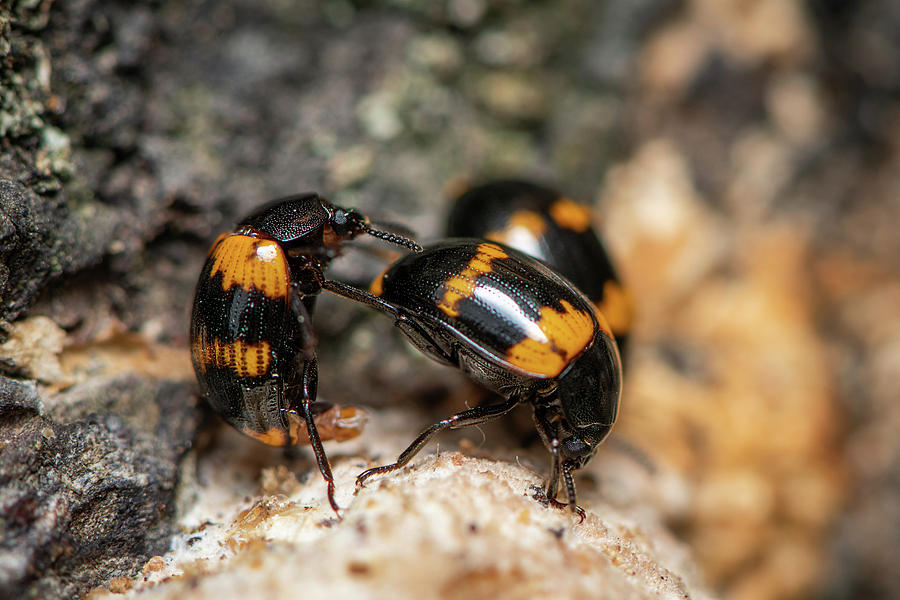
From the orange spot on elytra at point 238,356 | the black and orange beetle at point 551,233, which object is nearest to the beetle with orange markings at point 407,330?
the orange spot on elytra at point 238,356

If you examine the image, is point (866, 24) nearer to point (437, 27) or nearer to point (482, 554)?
point (437, 27)

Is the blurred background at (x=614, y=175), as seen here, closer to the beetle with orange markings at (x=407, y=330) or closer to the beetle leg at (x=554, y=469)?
the beetle with orange markings at (x=407, y=330)

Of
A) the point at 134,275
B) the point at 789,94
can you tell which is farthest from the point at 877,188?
the point at 134,275

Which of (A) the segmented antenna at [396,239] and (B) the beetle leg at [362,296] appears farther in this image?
(A) the segmented antenna at [396,239]

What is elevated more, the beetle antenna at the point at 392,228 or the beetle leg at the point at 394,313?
the beetle antenna at the point at 392,228

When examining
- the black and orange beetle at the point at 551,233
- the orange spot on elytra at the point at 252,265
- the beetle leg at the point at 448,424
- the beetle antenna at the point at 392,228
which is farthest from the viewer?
the black and orange beetle at the point at 551,233

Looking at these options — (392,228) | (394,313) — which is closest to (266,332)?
(394,313)
